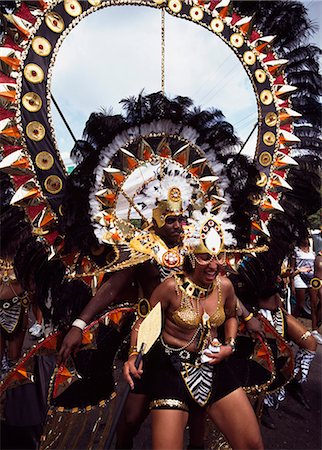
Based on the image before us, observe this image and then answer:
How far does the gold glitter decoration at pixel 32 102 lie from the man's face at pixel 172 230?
3.61ft

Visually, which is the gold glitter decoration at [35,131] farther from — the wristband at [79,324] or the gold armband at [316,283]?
the gold armband at [316,283]

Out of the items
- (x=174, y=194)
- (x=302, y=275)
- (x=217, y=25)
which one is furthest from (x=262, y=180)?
(x=302, y=275)

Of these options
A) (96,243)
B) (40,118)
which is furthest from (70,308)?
(40,118)

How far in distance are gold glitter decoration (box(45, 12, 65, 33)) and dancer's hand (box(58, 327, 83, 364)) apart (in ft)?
6.35

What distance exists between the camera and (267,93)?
3303 millimetres

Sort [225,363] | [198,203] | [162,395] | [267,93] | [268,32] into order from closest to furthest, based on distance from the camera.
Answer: [162,395], [225,363], [198,203], [267,93], [268,32]

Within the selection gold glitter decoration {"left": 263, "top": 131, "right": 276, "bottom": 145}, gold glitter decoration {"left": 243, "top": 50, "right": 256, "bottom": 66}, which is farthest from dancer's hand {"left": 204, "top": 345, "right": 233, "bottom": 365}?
gold glitter decoration {"left": 243, "top": 50, "right": 256, "bottom": 66}

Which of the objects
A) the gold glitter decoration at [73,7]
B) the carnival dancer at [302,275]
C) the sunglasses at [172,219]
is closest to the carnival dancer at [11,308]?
the sunglasses at [172,219]

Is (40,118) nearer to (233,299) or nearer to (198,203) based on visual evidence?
(198,203)

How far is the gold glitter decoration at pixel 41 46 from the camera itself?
2639mm

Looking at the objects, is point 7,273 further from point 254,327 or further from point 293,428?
point 293,428

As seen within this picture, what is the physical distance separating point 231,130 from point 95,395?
214cm

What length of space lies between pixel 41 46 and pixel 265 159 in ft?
5.94

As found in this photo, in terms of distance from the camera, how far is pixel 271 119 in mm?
3293
